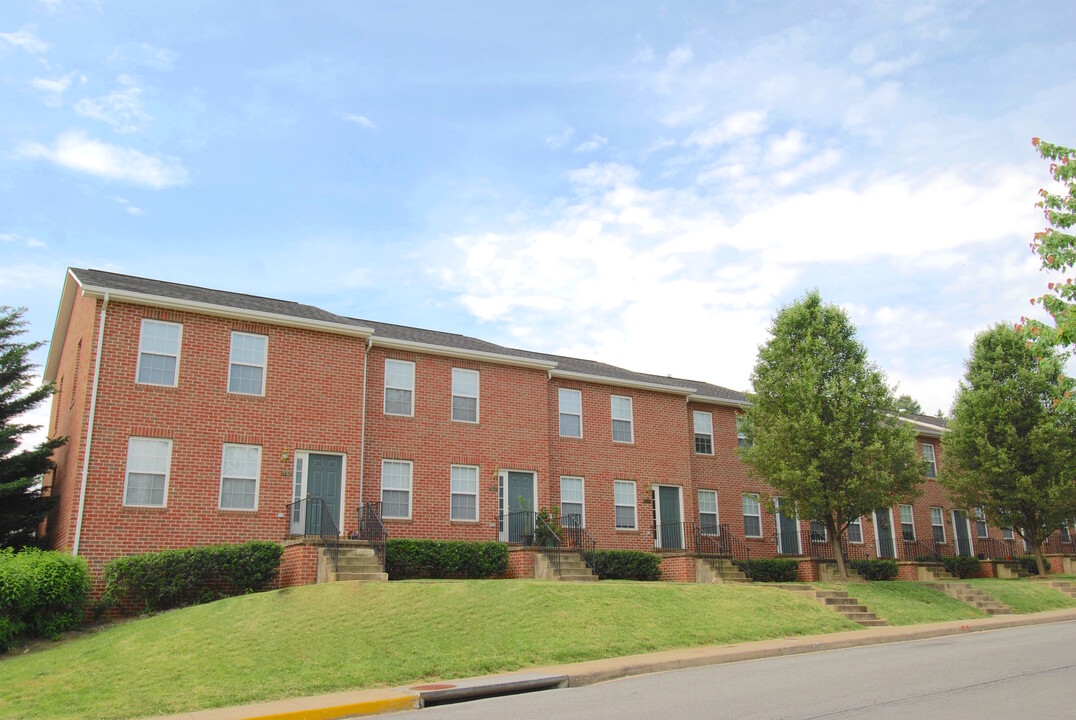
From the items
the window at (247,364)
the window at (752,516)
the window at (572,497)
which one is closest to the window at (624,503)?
the window at (572,497)

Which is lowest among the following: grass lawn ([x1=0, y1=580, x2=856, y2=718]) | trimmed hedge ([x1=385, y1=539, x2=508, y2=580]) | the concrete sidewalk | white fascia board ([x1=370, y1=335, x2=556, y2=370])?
the concrete sidewalk

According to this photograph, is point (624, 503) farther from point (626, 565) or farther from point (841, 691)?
point (841, 691)

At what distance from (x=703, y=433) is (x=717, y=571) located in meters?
6.14

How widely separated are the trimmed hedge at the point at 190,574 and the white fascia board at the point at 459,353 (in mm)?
6489

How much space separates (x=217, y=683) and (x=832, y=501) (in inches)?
667

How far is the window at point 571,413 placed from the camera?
2589 cm

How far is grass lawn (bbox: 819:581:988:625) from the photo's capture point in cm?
1975

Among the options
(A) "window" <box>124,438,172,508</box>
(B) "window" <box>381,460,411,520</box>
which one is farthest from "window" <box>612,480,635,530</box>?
(A) "window" <box>124,438,172,508</box>

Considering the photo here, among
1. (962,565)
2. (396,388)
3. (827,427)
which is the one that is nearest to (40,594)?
(396,388)

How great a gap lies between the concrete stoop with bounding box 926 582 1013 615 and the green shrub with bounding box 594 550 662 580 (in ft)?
25.6

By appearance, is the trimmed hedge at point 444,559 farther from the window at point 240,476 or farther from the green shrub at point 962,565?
the green shrub at point 962,565

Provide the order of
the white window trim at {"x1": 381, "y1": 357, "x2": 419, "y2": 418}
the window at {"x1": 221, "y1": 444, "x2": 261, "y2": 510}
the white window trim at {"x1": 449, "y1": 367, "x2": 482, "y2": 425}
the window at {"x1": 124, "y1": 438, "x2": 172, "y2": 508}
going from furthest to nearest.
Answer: the white window trim at {"x1": 449, "y1": 367, "x2": 482, "y2": 425}
the white window trim at {"x1": 381, "y1": 357, "x2": 419, "y2": 418}
the window at {"x1": 221, "y1": 444, "x2": 261, "y2": 510}
the window at {"x1": 124, "y1": 438, "x2": 172, "y2": 508}

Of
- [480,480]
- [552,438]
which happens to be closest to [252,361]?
[480,480]

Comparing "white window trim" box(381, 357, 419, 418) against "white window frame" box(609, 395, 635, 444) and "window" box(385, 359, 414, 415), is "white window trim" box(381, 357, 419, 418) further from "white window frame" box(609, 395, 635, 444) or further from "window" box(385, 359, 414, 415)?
"white window frame" box(609, 395, 635, 444)
